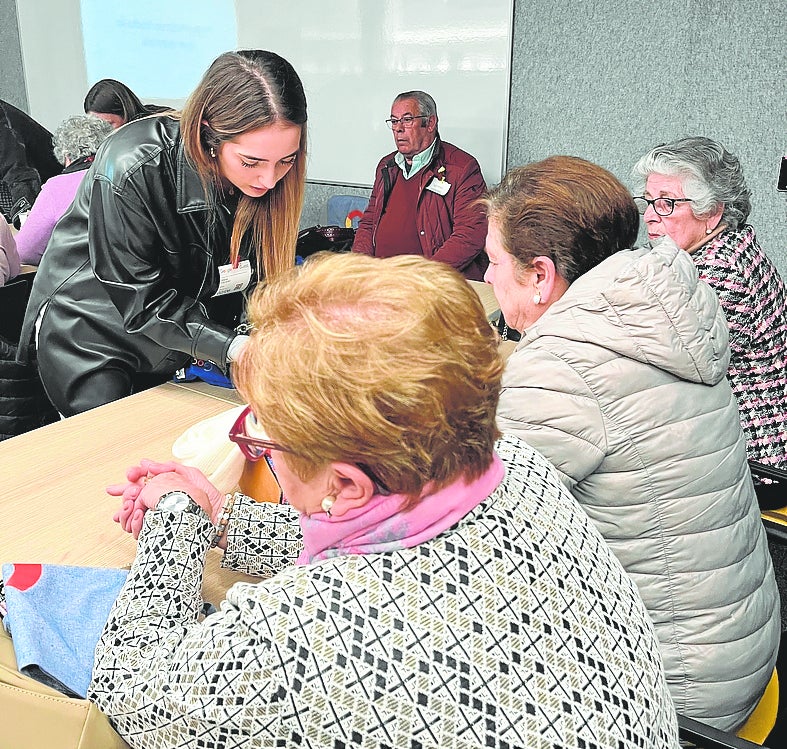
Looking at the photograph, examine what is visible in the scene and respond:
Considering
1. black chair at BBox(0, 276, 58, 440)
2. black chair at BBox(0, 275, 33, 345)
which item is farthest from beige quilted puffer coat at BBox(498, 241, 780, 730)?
black chair at BBox(0, 275, 33, 345)

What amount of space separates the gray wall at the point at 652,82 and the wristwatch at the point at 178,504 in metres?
3.32

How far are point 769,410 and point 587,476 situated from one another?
3.36ft

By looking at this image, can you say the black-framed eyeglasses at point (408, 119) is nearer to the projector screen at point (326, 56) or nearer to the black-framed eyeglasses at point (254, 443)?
the projector screen at point (326, 56)

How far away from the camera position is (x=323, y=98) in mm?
4848

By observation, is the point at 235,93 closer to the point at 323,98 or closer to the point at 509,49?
the point at 509,49

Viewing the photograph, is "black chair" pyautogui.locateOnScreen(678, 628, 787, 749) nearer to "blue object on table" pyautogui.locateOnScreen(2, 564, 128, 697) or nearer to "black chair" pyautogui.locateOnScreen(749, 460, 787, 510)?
"black chair" pyautogui.locateOnScreen(749, 460, 787, 510)

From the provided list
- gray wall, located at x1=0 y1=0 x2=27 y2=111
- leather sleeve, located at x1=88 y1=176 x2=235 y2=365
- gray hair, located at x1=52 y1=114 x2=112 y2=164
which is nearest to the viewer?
leather sleeve, located at x1=88 y1=176 x2=235 y2=365

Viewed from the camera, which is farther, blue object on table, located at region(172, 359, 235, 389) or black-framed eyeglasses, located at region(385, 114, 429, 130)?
black-framed eyeglasses, located at region(385, 114, 429, 130)

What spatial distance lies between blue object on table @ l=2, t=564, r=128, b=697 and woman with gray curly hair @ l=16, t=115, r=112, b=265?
7.21 ft

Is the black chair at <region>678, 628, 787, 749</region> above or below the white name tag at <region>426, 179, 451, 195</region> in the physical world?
below

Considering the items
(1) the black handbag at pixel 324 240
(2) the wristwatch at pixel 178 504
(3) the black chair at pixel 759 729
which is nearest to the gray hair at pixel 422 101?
(1) the black handbag at pixel 324 240

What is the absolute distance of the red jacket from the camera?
392 centimetres

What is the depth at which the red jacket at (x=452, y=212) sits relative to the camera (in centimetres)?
392

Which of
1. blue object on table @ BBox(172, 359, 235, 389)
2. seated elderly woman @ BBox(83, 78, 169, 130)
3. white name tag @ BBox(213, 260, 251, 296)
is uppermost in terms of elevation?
seated elderly woman @ BBox(83, 78, 169, 130)
